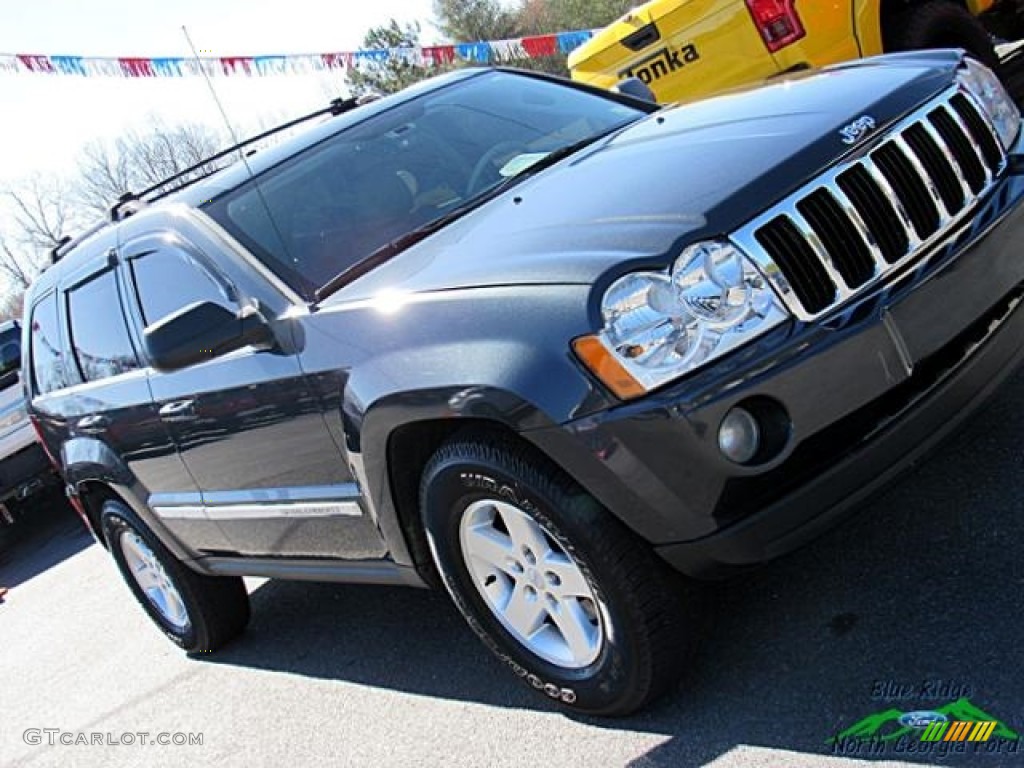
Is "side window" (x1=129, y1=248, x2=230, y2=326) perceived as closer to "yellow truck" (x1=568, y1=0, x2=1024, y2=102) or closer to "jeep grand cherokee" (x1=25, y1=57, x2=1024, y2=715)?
"jeep grand cherokee" (x1=25, y1=57, x2=1024, y2=715)

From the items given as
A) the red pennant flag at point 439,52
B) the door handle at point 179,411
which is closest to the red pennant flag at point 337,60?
the red pennant flag at point 439,52

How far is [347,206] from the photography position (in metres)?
3.59

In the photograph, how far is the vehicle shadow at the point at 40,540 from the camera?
8.31 meters

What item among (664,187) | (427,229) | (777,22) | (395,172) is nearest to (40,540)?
(395,172)

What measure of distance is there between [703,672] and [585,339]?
1123mm

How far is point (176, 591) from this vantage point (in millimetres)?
4648

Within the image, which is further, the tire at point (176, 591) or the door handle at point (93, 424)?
the tire at point (176, 591)

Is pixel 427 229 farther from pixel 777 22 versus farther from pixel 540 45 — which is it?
pixel 540 45

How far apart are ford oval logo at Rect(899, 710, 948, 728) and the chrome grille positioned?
3.07ft

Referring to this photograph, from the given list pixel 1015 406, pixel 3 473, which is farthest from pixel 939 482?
pixel 3 473

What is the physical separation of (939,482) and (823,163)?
129 centimetres

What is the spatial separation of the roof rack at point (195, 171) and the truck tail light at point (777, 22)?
10.1 ft

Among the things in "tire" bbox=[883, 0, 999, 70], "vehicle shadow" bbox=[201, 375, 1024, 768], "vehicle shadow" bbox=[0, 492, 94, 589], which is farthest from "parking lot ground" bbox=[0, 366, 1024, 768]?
"vehicle shadow" bbox=[0, 492, 94, 589]

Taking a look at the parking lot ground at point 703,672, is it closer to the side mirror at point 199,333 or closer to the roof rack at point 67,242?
the side mirror at point 199,333
